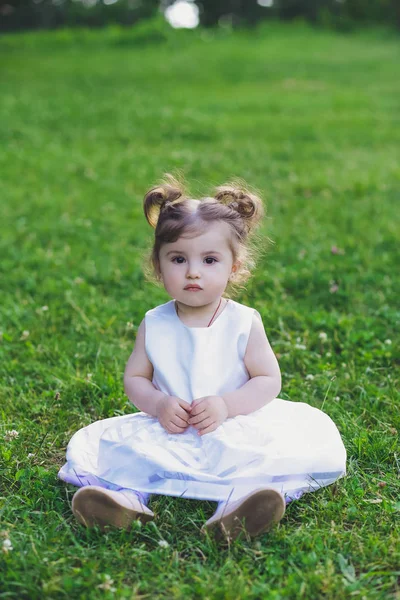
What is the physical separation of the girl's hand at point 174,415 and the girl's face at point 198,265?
420 mm

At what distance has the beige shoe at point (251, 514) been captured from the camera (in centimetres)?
269

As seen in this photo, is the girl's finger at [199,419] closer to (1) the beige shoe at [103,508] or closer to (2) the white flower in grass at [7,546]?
(1) the beige shoe at [103,508]

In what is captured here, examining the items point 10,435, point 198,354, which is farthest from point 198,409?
Answer: point 10,435

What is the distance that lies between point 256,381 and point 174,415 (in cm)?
40

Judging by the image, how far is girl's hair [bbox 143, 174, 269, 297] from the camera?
3088 mm

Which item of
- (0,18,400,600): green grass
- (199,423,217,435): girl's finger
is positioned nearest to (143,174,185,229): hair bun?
(199,423,217,435): girl's finger

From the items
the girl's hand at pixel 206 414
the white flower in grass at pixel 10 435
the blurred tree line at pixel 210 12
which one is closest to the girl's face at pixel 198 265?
the girl's hand at pixel 206 414

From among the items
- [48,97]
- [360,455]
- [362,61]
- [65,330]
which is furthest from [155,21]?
[360,455]

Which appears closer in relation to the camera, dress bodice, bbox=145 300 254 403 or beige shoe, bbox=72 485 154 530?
beige shoe, bbox=72 485 154 530

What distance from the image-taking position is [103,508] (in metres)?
2.79

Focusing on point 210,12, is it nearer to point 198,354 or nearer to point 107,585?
point 198,354

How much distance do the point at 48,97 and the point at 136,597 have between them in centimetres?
1212

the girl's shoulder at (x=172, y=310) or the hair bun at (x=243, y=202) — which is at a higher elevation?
the hair bun at (x=243, y=202)

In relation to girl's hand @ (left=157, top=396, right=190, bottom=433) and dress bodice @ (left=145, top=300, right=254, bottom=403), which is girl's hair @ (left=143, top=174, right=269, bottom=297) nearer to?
dress bodice @ (left=145, top=300, right=254, bottom=403)
